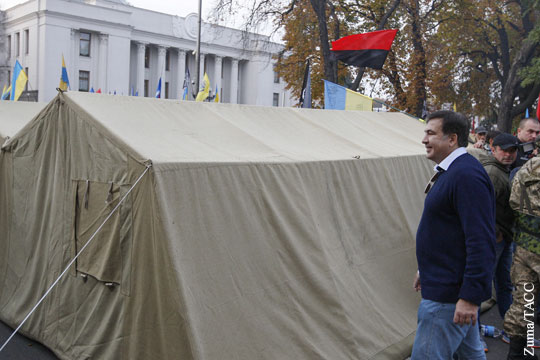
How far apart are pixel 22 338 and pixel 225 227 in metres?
2.50

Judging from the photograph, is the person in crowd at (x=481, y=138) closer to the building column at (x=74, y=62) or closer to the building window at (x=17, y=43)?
the building column at (x=74, y=62)

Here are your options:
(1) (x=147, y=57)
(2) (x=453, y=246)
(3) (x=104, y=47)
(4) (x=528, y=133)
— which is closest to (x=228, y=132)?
(2) (x=453, y=246)

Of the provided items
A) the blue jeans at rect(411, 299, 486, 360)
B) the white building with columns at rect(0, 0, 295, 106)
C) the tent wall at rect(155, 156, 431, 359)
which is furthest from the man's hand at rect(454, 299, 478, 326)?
the white building with columns at rect(0, 0, 295, 106)

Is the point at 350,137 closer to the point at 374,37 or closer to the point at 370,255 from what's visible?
the point at 370,255

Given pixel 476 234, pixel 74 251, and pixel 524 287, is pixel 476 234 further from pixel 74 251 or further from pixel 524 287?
pixel 74 251

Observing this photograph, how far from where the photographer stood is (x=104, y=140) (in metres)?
3.94

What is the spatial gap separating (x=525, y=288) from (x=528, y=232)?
472mm

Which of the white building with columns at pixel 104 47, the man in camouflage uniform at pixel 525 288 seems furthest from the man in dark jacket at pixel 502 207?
the white building with columns at pixel 104 47

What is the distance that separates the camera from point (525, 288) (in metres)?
4.28

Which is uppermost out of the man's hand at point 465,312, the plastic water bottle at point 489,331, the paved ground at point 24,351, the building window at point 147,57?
the building window at point 147,57

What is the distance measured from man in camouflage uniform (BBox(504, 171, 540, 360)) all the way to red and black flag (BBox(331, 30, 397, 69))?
5860 millimetres

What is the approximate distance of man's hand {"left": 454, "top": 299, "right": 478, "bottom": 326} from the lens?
2654 millimetres

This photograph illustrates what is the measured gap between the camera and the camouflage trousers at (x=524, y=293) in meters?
4.24

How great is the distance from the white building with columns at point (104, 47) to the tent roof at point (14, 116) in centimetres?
3961
